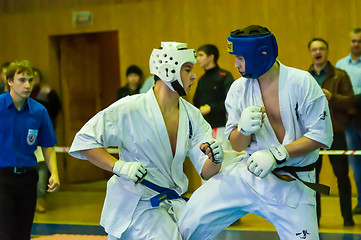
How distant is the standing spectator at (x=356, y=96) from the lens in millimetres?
6055

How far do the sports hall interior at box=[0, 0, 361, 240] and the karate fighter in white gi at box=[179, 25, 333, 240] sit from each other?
2.04 meters

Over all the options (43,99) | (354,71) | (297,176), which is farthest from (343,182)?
(43,99)

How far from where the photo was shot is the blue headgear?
339cm

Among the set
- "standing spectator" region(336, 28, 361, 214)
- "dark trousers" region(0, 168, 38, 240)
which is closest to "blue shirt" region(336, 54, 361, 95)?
"standing spectator" region(336, 28, 361, 214)

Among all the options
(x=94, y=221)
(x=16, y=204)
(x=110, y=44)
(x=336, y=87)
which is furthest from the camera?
(x=110, y=44)

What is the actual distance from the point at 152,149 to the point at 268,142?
0.72 metres

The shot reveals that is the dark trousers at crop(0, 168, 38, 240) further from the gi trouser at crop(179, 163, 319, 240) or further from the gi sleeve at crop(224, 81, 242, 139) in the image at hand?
the gi sleeve at crop(224, 81, 242, 139)

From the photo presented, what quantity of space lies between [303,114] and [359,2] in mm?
4050

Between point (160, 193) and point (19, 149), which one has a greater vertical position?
point (19, 149)

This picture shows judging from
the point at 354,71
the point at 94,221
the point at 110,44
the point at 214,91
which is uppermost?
the point at 110,44

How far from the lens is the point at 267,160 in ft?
10.7

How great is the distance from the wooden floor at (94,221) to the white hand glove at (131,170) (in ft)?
7.77

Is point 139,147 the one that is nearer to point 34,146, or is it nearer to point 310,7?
point 34,146

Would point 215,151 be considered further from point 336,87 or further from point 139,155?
point 336,87
